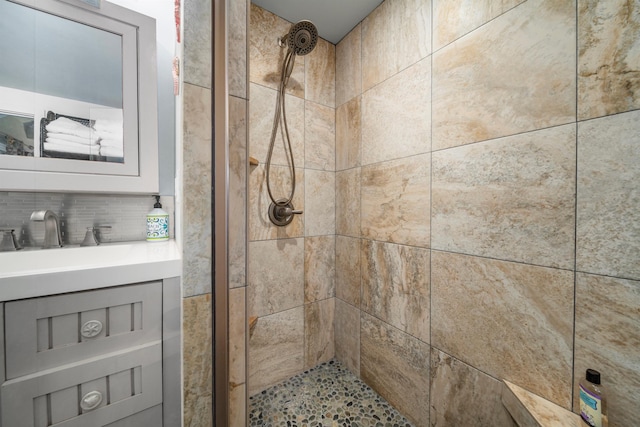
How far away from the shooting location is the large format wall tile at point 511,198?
24.0 inches

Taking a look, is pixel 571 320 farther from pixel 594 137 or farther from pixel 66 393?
pixel 66 393

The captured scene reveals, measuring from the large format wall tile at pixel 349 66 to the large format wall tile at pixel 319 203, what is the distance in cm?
48

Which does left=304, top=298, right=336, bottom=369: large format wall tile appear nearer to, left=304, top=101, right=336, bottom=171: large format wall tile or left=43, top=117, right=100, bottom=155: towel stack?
left=304, top=101, right=336, bottom=171: large format wall tile

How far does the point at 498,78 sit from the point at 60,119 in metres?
1.48

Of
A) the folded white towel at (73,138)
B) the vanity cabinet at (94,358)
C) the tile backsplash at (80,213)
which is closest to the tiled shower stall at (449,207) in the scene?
the vanity cabinet at (94,358)

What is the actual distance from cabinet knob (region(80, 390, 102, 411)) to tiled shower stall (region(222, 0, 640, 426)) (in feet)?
1.28

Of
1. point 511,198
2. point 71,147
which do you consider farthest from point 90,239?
point 511,198

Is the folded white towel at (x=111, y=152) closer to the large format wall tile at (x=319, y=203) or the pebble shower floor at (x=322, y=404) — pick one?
the large format wall tile at (x=319, y=203)

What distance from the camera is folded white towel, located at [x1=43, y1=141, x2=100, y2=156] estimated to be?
779 millimetres

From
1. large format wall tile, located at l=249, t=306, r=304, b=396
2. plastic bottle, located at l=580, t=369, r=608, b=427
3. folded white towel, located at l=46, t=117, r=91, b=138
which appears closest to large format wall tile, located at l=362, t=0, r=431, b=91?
plastic bottle, located at l=580, t=369, r=608, b=427

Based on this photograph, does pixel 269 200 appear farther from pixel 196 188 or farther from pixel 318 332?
pixel 318 332

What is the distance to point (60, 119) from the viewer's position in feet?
2.56

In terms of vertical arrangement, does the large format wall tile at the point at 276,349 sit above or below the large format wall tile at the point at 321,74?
below

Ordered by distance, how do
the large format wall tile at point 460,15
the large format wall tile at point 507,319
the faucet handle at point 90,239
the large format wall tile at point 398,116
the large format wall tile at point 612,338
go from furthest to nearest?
the large format wall tile at point 398,116 < the faucet handle at point 90,239 < the large format wall tile at point 460,15 < the large format wall tile at point 507,319 < the large format wall tile at point 612,338
